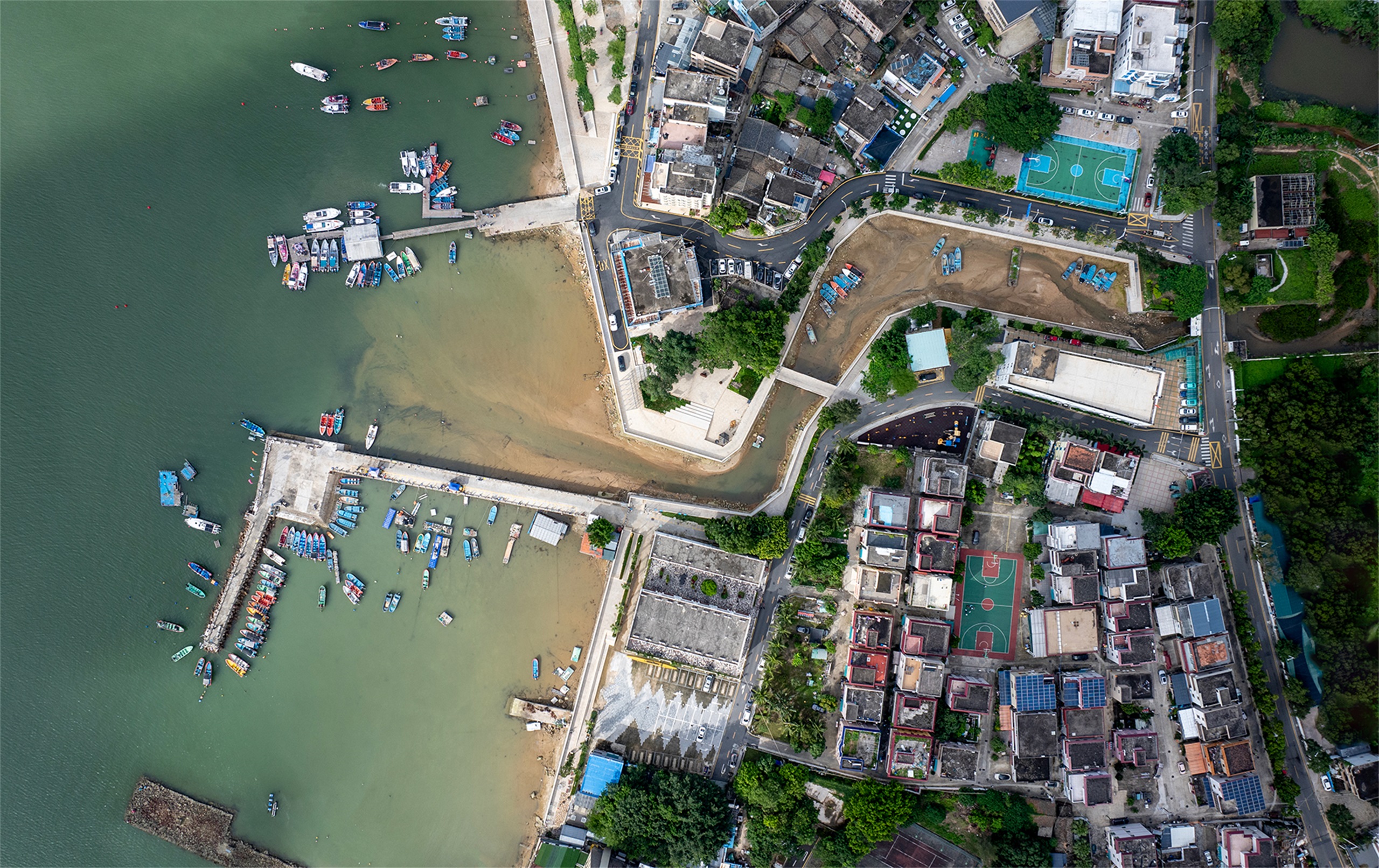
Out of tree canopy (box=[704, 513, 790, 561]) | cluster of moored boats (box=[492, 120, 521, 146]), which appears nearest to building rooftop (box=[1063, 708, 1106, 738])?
Result: tree canopy (box=[704, 513, 790, 561])

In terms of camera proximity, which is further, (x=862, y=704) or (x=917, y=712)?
(x=862, y=704)

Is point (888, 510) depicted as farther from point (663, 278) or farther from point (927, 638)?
point (663, 278)

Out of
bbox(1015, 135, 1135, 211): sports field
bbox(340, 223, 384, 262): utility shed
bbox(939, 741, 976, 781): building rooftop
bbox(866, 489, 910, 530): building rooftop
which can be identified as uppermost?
bbox(1015, 135, 1135, 211): sports field

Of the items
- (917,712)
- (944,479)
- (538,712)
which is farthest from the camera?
(538,712)

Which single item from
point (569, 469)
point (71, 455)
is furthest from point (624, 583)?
point (71, 455)

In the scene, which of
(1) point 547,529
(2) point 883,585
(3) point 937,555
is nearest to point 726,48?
(1) point 547,529

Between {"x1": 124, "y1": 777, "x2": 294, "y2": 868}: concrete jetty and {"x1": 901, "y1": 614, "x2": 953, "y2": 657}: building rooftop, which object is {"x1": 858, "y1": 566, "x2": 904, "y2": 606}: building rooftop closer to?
{"x1": 901, "y1": 614, "x2": 953, "y2": 657}: building rooftop

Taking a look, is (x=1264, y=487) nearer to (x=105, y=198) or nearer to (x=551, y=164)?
(x=551, y=164)

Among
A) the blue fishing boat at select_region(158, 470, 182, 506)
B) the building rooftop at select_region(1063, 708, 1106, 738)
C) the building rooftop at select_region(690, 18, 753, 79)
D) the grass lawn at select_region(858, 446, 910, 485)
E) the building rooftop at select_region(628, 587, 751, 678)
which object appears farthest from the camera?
the blue fishing boat at select_region(158, 470, 182, 506)
